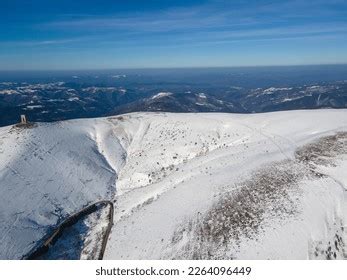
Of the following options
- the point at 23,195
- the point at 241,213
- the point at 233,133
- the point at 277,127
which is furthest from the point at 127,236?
the point at 277,127

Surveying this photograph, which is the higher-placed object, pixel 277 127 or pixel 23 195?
pixel 277 127

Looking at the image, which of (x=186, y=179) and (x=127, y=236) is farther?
(x=186, y=179)

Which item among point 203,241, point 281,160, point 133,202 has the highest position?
point 281,160
